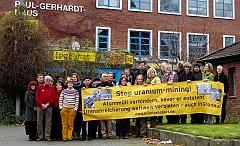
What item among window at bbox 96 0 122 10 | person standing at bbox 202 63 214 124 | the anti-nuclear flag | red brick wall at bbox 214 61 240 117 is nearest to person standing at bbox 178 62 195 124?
the anti-nuclear flag

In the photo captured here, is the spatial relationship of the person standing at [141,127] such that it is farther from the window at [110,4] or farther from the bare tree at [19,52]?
the window at [110,4]

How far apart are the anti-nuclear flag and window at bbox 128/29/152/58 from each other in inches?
831

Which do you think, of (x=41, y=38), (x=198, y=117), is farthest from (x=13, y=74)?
(x=198, y=117)

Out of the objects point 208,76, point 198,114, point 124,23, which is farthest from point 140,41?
point 198,114

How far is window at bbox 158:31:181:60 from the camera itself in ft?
106

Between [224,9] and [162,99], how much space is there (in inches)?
1068

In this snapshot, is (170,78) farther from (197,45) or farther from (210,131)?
(197,45)

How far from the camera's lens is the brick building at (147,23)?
32500 mm

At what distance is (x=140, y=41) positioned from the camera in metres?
34.8

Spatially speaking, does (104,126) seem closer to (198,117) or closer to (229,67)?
(198,117)

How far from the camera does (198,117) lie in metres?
13.5

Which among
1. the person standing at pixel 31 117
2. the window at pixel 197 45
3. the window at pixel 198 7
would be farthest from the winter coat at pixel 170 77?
the window at pixel 198 7

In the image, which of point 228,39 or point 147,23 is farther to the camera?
point 228,39

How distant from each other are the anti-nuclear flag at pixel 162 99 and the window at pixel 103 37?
67.3 feet
